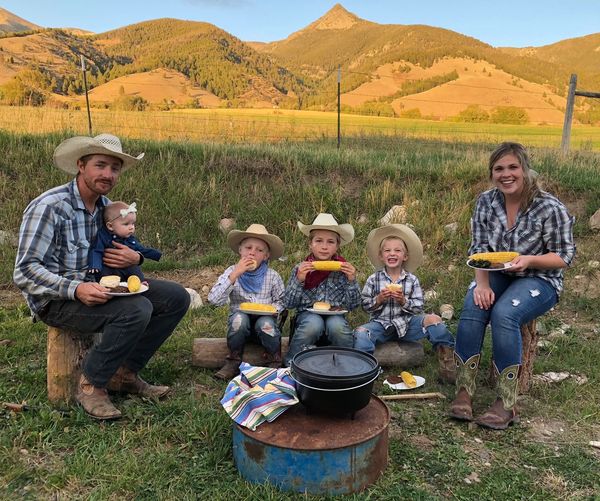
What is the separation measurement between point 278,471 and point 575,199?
690 centimetres

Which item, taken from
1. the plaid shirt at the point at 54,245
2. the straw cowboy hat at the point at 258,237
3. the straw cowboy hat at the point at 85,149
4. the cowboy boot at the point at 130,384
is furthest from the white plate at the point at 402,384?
the straw cowboy hat at the point at 85,149

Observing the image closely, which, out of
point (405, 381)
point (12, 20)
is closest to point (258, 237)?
point (405, 381)

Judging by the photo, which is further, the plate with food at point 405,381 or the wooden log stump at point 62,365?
the plate with food at point 405,381

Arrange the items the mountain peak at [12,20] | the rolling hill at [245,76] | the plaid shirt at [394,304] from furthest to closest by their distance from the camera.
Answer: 1. the mountain peak at [12,20]
2. the rolling hill at [245,76]
3. the plaid shirt at [394,304]

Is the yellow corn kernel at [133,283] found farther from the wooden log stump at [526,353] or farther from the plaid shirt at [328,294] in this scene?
the wooden log stump at [526,353]

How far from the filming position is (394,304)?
472cm

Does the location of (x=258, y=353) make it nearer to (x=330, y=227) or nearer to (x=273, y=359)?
(x=273, y=359)

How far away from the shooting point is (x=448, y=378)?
4.48 metres

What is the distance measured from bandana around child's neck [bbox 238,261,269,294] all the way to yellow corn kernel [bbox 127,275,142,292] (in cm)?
117

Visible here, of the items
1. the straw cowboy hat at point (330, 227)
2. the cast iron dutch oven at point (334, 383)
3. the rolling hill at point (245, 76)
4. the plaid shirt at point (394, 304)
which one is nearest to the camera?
the cast iron dutch oven at point (334, 383)

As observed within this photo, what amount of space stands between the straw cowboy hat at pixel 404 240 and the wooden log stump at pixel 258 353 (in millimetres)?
728

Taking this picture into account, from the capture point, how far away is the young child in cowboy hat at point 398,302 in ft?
15.1

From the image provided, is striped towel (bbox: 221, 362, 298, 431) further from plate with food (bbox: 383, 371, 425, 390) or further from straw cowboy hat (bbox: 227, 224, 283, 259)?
straw cowboy hat (bbox: 227, 224, 283, 259)

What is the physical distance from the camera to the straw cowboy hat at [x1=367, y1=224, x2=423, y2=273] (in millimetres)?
4738
